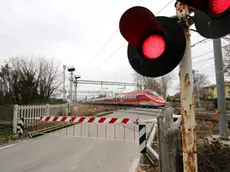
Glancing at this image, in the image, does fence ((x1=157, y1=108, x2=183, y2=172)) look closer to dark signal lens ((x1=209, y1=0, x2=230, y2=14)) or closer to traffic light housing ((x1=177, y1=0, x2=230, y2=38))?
traffic light housing ((x1=177, y1=0, x2=230, y2=38))

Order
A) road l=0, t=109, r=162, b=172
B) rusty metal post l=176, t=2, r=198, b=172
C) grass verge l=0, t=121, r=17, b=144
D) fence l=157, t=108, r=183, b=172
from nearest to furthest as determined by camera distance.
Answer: rusty metal post l=176, t=2, r=198, b=172 < fence l=157, t=108, r=183, b=172 < road l=0, t=109, r=162, b=172 < grass verge l=0, t=121, r=17, b=144

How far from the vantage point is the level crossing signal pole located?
1.09m

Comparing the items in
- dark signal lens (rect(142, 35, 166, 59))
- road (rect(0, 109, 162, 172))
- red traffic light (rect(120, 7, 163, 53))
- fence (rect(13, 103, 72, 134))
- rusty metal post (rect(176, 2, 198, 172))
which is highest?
red traffic light (rect(120, 7, 163, 53))

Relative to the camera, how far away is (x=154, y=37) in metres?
1.12

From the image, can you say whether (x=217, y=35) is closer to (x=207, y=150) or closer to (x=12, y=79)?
(x=207, y=150)

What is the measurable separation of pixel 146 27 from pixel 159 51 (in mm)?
209

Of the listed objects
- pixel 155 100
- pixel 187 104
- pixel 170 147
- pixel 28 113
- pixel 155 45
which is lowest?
pixel 28 113

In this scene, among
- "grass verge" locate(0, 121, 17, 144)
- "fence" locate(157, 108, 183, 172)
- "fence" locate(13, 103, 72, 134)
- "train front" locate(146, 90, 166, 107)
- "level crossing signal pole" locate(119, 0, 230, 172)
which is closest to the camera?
"level crossing signal pole" locate(119, 0, 230, 172)

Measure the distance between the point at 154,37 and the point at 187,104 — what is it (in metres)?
0.63

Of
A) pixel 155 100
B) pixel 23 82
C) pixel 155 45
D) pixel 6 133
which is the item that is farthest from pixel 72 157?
pixel 155 100

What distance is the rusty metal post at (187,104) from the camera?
3.94ft

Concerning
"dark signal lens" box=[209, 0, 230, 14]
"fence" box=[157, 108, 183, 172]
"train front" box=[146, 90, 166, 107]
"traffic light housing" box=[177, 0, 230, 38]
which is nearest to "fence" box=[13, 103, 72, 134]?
"fence" box=[157, 108, 183, 172]

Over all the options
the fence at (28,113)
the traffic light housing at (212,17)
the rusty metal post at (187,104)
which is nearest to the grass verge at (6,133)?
the fence at (28,113)

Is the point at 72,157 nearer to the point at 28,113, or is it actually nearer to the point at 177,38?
the point at 177,38
